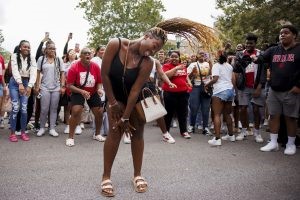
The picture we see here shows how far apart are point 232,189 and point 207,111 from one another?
433cm

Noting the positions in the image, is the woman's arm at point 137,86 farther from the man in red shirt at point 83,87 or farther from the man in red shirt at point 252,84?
the man in red shirt at point 252,84

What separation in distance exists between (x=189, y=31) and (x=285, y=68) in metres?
2.79

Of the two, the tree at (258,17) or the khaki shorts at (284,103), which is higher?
the tree at (258,17)

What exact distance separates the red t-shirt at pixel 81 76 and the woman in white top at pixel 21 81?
2.89 ft

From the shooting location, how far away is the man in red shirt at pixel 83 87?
6.91m

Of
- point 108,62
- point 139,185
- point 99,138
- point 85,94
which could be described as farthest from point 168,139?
point 108,62

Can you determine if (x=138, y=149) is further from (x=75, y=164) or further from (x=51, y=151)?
(x=51, y=151)

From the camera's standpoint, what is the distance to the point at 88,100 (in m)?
7.13

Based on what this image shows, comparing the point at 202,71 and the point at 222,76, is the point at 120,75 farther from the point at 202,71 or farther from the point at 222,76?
the point at 202,71

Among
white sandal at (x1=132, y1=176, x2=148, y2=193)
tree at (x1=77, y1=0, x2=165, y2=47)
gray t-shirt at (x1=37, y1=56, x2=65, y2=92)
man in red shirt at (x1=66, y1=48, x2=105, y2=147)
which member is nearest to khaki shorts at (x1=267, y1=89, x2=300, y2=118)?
white sandal at (x1=132, y1=176, x2=148, y2=193)

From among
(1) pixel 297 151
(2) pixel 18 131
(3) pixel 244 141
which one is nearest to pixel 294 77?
(1) pixel 297 151

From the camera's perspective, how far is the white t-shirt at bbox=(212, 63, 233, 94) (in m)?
6.92

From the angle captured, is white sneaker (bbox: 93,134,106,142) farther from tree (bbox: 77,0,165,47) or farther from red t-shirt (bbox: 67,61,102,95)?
tree (bbox: 77,0,165,47)

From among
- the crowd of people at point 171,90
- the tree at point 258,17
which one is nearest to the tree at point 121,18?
the tree at point 258,17
